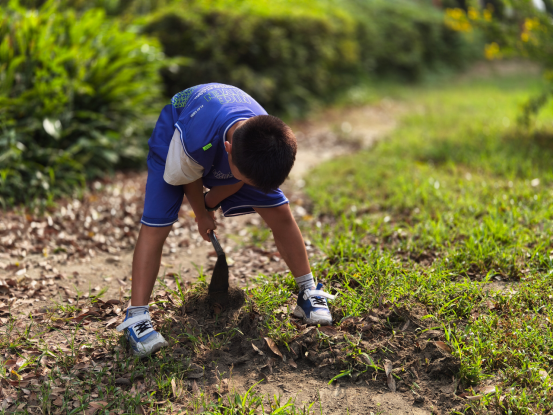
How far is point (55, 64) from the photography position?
4.68 metres

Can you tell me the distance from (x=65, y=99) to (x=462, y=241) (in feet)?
12.7

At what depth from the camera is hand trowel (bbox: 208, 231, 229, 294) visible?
2.61 m

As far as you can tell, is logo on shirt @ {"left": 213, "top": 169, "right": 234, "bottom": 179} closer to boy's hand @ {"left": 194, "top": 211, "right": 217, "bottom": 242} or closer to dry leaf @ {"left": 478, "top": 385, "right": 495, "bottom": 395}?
boy's hand @ {"left": 194, "top": 211, "right": 217, "bottom": 242}

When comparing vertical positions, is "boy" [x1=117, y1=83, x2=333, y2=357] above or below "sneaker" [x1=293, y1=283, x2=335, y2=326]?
above

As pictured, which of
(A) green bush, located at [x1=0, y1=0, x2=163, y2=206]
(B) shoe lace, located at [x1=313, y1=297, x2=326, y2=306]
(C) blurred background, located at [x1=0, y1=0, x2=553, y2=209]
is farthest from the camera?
(C) blurred background, located at [x1=0, y1=0, x2=553, y2=209]

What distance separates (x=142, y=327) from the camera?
2443 millimetres

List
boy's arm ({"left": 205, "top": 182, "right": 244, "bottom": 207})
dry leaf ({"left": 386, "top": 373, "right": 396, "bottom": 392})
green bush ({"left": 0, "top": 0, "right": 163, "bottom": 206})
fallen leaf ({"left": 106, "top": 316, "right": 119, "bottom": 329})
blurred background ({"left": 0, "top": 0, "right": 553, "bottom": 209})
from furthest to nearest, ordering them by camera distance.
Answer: blurred background ({"left": 0, "top": 0, "right": 553, "bottom": 209}), green bush ({"left": 0, "top": 0, "right": 163, "bottom": 206}), fallen leaf ({"left": 106, "top": 316, "right": 119, "bottom": 329}), boy's arm ({"left": 205, "top": 182, "right": 244, "bottom": 207}), dry leaf ({"left": 386, "top": 373, "right": 396, "bottom": 392})

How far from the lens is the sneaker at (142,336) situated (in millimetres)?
2398

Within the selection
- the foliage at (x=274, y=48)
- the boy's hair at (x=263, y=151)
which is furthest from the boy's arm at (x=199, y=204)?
the foliage at (x=274, y=48)

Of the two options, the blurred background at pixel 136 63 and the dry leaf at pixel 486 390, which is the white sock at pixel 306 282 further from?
the blurred background at pixel 136 63

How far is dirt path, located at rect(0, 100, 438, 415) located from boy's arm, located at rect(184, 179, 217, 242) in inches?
24.4

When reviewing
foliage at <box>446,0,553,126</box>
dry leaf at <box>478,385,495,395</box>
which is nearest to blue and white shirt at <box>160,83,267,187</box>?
dry leaf at <box>478,385,495,395</box>

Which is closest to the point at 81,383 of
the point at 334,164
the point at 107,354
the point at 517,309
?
the point at 107,354

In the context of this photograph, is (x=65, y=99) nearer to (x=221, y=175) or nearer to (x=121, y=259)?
(x=121, y=259)
